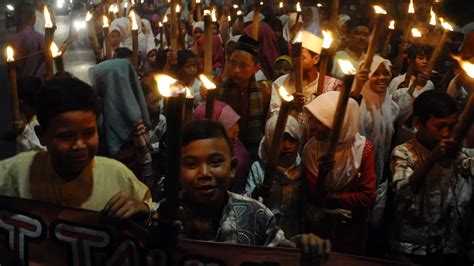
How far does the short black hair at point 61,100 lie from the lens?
2.48 meters

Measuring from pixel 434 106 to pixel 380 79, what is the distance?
1.50m

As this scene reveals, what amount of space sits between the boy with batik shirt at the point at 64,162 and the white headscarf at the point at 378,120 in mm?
2799

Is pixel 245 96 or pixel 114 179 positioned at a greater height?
pixel 245 96

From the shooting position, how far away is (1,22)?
27281 millimetres

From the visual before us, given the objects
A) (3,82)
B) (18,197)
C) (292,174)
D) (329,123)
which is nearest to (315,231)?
(292,174)

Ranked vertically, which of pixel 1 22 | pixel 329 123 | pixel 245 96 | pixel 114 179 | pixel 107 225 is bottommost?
pixel 107 225

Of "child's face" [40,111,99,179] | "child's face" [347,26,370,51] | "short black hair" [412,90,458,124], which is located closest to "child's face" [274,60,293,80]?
"child's face" [347,26,370,51]

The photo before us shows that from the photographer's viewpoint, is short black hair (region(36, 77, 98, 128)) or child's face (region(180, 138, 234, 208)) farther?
short black hair (region(36, 77, 98, 128))

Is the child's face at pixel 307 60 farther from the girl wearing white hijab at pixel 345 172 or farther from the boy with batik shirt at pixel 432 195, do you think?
the boy with batik shirt at pixel 432 195

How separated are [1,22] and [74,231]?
28279mm

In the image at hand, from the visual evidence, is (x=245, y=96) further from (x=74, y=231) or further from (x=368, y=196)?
(x=74, y=231)

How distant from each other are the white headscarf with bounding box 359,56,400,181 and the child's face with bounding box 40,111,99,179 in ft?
9.66

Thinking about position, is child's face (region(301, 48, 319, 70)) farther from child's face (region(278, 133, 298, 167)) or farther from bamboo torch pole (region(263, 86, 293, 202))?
bamboo torch pole (region(263, 86, 293, 202))

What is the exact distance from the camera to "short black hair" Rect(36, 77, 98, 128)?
2.48 meters
